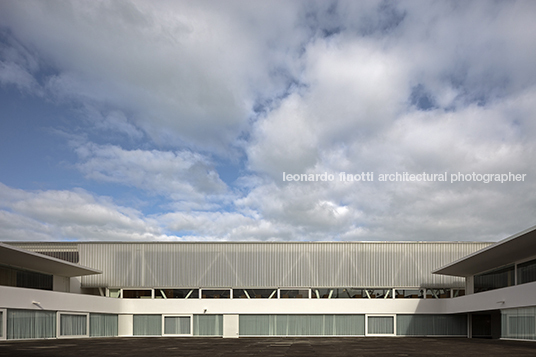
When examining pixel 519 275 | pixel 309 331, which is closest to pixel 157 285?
pixel 309 331

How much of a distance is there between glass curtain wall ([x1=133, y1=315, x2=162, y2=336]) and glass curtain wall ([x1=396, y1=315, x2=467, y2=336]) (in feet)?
67.0

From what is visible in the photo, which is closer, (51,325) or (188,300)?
(51,325)

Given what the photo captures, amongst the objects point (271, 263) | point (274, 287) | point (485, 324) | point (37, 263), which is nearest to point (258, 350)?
point (274, 287)

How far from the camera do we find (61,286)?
41.8m

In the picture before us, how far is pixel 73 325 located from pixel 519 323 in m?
30.5

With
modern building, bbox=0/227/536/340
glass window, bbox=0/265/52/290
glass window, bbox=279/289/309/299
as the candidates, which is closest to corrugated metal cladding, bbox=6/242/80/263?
modern building, bbox=0/227/536/340

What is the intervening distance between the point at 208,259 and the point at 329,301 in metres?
11.1

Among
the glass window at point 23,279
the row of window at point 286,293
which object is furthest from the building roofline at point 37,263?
the row of window at point 286,293

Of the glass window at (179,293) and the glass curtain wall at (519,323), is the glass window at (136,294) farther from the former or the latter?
the glass curtain wall at (519,323)

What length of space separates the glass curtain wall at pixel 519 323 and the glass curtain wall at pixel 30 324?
3042 cm

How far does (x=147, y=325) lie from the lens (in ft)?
141

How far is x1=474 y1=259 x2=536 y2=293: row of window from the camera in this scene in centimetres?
3209

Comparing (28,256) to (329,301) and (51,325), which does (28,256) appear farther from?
(329,301)

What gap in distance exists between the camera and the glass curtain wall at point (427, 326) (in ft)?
141
